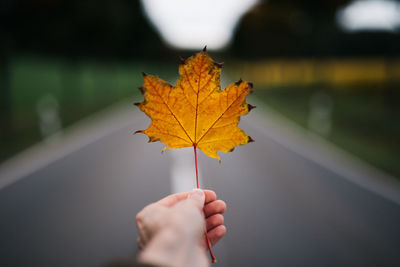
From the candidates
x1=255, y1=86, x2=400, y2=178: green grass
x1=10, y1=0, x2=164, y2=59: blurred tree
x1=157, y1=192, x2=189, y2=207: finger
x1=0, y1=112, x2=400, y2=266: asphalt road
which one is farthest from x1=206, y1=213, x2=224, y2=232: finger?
x1=10, y1=0, x2=164, y2=59: blurred tree

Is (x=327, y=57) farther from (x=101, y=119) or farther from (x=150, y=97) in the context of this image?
(x=150, y=97)

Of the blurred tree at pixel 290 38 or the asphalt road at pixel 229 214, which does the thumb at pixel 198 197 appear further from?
the blurred tree at pixel 290 38

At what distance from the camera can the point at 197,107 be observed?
41.0 inches

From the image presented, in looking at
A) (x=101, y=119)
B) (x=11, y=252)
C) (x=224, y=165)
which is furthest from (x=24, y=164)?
(x=101, y=119)

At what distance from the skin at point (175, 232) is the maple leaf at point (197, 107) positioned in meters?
0.25

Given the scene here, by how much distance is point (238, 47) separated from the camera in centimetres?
5666

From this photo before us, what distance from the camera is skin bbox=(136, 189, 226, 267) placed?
3.21 feet

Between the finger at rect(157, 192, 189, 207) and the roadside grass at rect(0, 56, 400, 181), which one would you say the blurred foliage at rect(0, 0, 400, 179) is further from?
the finger at rect(157, 192, 189, 207)

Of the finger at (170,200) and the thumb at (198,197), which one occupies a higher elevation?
the thumb at (198,197)

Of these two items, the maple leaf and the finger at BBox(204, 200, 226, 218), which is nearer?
the maple leaf

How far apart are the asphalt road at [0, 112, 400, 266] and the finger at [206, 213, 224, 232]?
Result: 2.41 meters

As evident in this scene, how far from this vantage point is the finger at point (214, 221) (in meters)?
1.39

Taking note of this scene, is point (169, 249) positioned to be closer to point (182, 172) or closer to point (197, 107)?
point (197, 107)

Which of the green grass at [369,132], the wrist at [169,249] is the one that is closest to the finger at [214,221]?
the wrist at [169,249]
